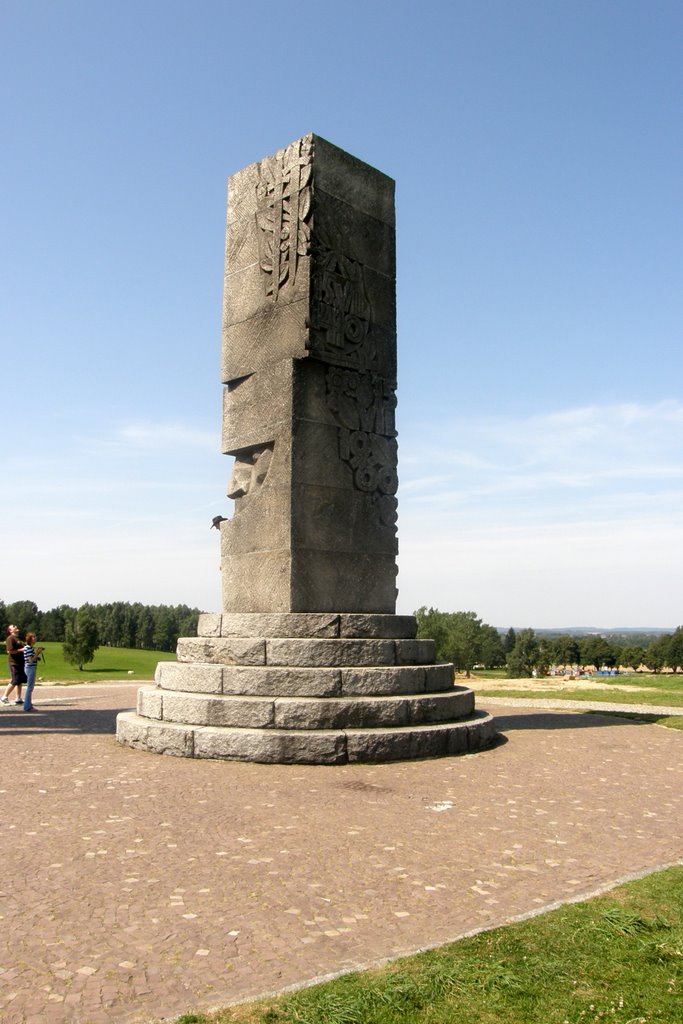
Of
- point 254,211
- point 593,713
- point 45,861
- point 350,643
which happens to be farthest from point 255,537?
point 593,713

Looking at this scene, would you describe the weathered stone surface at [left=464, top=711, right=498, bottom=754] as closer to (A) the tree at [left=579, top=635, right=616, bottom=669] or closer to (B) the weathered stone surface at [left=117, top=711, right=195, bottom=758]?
(B) the weathered stone surface at [left=117, top=711, right=195, bottom=758]

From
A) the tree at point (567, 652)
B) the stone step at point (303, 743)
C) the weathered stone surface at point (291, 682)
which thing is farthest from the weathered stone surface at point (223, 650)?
the tree at point (567, 652)

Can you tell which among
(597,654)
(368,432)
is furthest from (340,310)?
(597,654)

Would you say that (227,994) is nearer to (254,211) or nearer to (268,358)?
(268,358)

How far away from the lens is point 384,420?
1143cm

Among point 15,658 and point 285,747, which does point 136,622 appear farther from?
point 285,747

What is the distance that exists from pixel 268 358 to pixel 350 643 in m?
4.18

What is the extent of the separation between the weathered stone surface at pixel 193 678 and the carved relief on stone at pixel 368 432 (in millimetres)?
3300

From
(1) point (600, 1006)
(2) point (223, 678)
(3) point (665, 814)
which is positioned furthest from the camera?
(2) point (223, 678)

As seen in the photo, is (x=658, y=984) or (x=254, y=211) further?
(x=254, y=211)

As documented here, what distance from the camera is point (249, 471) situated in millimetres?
11148

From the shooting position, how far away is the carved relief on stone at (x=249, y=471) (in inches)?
422

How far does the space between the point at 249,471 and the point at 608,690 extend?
1293cm

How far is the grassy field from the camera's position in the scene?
672 inches
